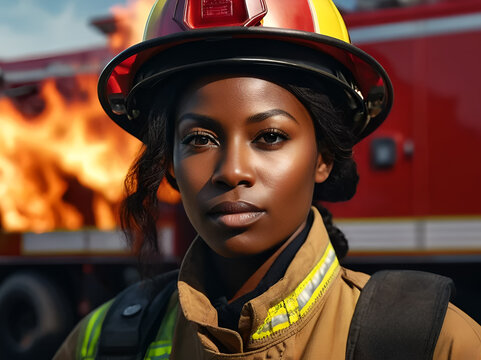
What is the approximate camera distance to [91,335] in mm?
1621

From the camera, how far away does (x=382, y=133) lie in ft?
13.4

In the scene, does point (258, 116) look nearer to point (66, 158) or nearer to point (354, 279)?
point (354, 279)

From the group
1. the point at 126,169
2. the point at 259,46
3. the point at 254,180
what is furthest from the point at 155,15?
the point at 126,169

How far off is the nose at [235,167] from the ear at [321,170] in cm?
26

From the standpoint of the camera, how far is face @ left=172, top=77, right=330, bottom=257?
136cm

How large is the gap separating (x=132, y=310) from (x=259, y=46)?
2.51 feet

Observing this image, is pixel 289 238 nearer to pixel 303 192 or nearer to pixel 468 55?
pixel 303 192

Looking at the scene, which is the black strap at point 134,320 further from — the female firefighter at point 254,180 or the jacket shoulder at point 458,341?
the jacket shoulder at point 458,341

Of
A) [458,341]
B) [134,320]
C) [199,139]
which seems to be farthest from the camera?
[134,320]

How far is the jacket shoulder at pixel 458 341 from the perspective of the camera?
1.19 m

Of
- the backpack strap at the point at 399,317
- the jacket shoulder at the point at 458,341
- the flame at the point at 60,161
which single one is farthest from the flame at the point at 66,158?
the jacket shoulder at the point at 458,341

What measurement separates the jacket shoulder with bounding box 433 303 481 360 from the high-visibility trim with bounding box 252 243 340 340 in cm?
29

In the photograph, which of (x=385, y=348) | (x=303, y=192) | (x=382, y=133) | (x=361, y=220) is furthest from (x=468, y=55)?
(x=385, y=348)

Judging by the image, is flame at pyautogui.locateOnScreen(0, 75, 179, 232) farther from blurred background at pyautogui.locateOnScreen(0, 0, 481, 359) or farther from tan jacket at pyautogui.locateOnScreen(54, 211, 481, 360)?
tan jacket at pyautogui.locateOnScreen(54, 211, 481, 360)
